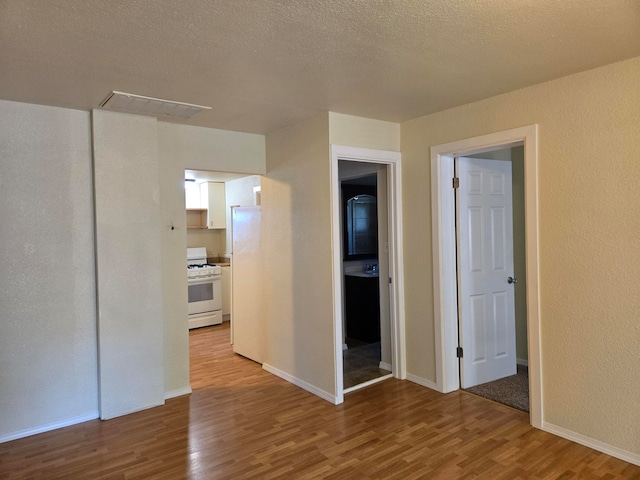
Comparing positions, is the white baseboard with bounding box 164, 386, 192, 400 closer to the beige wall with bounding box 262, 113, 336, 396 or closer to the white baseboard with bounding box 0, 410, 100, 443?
the white baseboard with bounding box 0, 410, 100, 443

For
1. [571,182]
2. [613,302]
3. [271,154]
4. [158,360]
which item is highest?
[271,154]

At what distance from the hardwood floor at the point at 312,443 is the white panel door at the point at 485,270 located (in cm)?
A: 46

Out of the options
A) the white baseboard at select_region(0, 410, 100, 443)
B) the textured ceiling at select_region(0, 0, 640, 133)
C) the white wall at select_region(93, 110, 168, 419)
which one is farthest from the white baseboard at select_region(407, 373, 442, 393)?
the white baseboard at select_region(0, 410, 100, 443)

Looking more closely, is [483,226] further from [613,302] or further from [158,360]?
[158,360]

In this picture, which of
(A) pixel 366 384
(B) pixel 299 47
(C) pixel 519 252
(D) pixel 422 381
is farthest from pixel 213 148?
(C) pixel 519 252

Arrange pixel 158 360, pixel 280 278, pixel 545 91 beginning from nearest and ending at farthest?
pixel 545 91
pixel 158 360
pixel 280 278

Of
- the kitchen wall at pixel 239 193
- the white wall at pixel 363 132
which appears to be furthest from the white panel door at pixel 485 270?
the kitchen wall at pixel 239 193

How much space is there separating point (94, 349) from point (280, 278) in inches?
67.3

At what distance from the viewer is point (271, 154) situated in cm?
440

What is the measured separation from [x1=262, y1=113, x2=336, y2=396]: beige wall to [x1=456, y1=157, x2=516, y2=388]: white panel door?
1198mm

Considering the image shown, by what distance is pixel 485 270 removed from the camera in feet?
13.1

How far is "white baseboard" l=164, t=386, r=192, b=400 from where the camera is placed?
3897 millimetres

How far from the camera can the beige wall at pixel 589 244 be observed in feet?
8.73

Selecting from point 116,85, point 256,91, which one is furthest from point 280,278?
point 116,85
